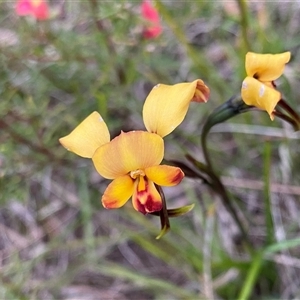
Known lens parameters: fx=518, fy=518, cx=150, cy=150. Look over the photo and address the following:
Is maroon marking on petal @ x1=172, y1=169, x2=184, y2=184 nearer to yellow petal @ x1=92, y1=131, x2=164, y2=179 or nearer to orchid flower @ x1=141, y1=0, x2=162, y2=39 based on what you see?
yellow petal @ x1=92, y1=131, x2=164, y2=179

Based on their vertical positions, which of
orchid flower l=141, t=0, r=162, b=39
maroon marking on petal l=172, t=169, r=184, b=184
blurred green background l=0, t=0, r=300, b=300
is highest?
maroon marking on petal l=172, t=169, r=184, b=184

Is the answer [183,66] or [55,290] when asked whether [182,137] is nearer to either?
[183,66]

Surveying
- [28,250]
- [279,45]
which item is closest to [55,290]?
[28,250]

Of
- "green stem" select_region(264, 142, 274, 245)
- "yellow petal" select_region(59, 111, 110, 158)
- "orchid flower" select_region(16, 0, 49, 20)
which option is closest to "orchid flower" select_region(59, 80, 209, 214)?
"yellow petal" select_region(59, 111, 110, 158)

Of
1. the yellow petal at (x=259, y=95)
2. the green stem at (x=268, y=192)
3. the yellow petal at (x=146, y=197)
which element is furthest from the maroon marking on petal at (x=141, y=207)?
the green stem at (x=268, y=192)

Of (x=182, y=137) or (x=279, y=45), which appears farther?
(x=182, y=137)

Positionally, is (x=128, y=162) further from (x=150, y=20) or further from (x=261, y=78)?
(x=150, y=20)
